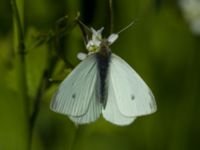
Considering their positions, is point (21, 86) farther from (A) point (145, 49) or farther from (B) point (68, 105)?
(A) point (145, 49)

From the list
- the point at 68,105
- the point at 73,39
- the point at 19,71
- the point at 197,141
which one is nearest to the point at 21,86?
the point at 19,71

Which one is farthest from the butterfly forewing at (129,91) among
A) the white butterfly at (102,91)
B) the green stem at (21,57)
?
the green stem at (21,57)

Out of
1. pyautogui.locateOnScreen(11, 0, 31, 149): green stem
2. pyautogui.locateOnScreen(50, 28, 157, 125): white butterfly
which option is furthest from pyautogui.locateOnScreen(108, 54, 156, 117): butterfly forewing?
pyautogui.locateOnScreen(11, 0, 31, 149): green stem

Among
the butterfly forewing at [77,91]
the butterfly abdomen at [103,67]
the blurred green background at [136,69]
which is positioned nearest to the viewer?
the butterfly forewing at [77,91]

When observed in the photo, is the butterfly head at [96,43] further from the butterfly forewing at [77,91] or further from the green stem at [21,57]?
the green stem at [21,57]

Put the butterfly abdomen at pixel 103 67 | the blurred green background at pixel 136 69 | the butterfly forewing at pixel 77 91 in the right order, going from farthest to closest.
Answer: the blurred green background at pixel 136 69 → the butterfly abdomen at pixel 103 67 → the butterfly forewing at pixel 77 91

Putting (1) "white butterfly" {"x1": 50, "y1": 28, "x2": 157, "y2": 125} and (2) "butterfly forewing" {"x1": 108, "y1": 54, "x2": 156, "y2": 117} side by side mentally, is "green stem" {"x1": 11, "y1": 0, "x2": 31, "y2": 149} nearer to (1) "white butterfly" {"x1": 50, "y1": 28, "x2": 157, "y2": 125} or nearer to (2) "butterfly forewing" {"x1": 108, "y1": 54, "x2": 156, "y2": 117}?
(1) "white butterfly" {"x1": 50, "y1": 28, "x2": 157, "y2": 125}

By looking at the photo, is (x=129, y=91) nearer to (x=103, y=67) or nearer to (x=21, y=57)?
(x=103, y=67)
